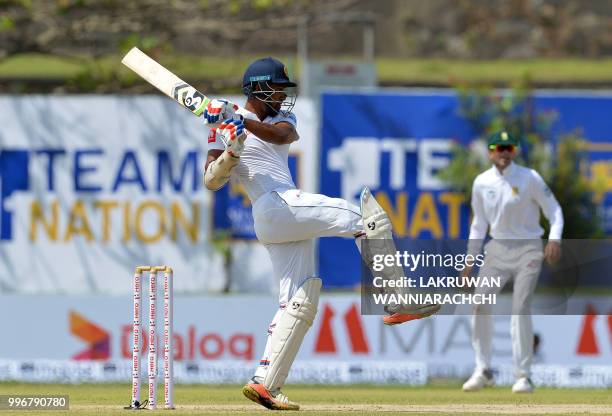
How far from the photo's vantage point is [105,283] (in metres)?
14.0

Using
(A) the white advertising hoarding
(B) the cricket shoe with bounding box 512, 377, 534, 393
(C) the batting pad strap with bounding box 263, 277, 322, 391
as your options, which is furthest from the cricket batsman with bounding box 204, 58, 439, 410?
(A) the white advertising hoarding

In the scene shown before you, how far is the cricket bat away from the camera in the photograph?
6.91 m

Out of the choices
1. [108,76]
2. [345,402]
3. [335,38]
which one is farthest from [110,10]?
Result: [345,402]

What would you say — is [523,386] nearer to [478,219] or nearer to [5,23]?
[478,219]

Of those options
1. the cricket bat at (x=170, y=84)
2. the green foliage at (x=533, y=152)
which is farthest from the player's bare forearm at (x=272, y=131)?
the green foliage at (x=533, y=152)

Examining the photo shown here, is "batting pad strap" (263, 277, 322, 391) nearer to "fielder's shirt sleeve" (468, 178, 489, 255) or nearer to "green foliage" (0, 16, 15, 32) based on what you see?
"fielder's shirt sleeve" (468, 178, 489, 255)

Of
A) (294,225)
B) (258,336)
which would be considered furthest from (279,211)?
(258,336)

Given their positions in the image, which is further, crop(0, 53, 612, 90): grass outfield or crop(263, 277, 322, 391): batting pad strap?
crop(0, 53, 612, 90): grass outfield

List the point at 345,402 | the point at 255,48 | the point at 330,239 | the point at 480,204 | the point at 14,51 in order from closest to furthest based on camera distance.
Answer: the point at 345,402 < the point at 480,204 < the point at 330,239 < the point at 14,51 < the point at 255,48

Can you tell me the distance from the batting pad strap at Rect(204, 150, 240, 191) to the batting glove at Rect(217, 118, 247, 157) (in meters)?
0.03

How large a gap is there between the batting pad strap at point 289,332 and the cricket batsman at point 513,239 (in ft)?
6.64

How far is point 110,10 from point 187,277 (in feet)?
10.2

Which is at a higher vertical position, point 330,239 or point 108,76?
point 108,76

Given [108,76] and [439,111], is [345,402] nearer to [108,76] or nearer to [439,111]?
[439,111]
